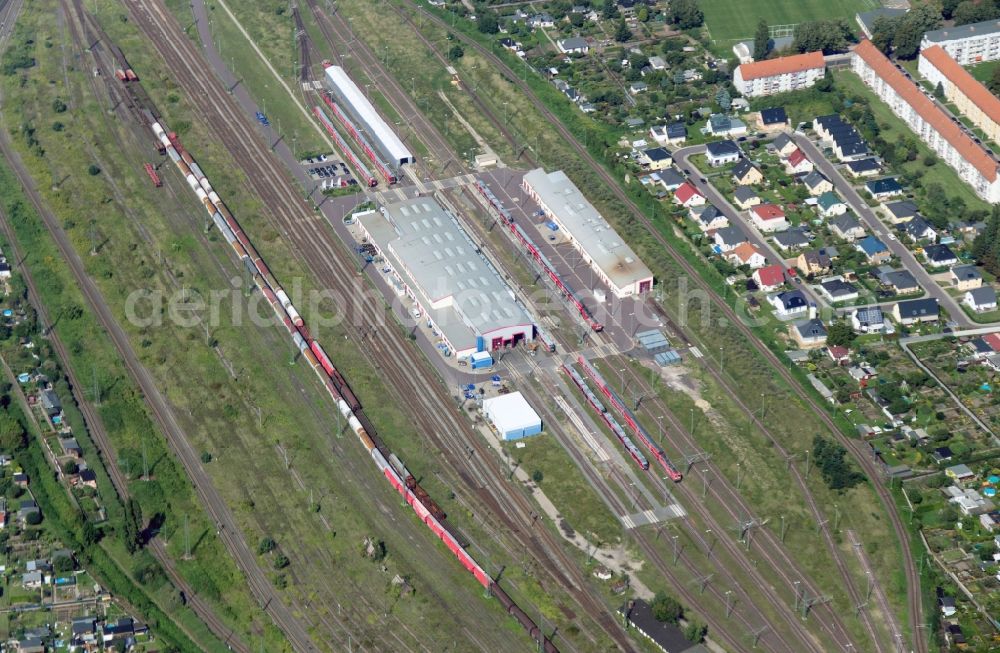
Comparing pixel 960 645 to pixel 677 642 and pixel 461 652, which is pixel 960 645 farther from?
pixel 461 652

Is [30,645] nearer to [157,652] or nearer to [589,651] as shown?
[157,652]

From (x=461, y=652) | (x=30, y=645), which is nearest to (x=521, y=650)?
(x=461, y=652)

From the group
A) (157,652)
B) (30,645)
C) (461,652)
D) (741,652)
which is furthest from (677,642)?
(30,645)

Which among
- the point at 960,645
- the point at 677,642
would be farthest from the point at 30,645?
the point at 960,645

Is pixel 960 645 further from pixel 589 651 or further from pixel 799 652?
pixel 589 651

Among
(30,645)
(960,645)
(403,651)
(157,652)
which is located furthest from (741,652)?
(30,645)

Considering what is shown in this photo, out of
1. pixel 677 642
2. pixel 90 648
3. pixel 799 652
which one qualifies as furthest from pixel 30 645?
pixel 799 652

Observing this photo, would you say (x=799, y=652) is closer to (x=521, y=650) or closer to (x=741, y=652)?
(x=741, y=652)
